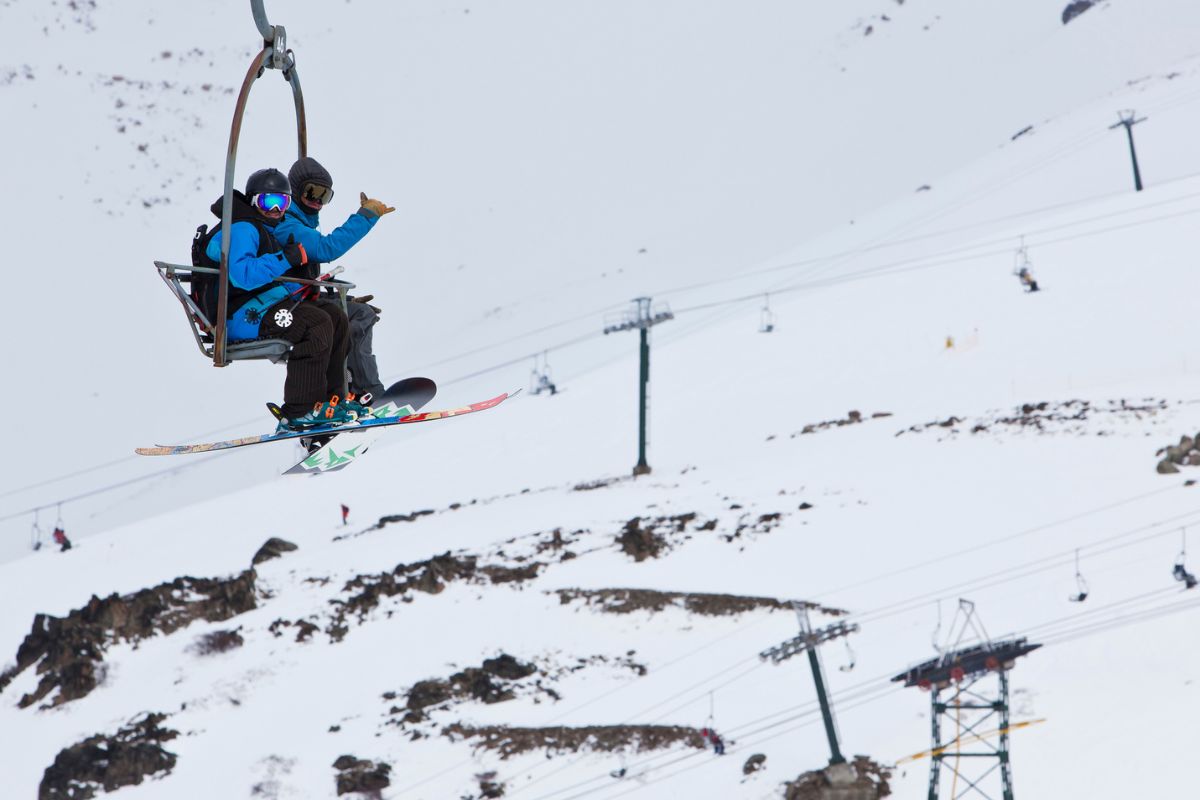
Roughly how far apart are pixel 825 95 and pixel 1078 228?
34.7 m

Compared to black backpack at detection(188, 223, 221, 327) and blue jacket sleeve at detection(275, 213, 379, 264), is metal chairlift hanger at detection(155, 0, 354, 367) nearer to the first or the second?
black backpack at detection(188, 223, 221, 327)

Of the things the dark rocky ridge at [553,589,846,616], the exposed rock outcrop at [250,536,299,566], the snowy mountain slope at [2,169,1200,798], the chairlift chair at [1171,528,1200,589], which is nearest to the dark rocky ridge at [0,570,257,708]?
the snowy mountain slope at [2,169,1200,798]

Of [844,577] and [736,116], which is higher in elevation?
[736,116]

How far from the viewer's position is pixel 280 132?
7844 centimetres

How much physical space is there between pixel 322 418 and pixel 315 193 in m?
1.38

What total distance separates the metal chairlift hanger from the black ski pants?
0.08 m

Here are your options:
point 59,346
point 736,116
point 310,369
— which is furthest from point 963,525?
point 736,116

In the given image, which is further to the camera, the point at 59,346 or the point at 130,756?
the point at 59,346

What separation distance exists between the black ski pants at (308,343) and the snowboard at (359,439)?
0.27m

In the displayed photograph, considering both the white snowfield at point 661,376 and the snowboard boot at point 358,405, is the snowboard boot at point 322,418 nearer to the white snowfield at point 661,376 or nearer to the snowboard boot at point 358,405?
the snowboard boot at point 358,405

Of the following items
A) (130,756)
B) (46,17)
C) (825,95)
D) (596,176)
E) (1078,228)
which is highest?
(46,17)

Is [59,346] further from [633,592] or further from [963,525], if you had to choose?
[963,525]

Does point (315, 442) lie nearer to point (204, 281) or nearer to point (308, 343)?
point (308, 343)

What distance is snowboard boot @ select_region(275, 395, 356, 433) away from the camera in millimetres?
8523
